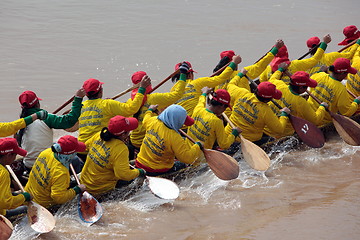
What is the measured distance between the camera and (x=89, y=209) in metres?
5.49

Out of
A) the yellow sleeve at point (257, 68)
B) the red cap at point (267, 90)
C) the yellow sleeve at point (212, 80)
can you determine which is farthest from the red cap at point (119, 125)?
the yellow sleeve at point (257, 68)

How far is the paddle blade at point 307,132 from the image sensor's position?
7.21 metres

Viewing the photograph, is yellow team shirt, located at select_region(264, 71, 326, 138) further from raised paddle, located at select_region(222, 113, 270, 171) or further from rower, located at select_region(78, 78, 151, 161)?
rower, located at select_region(78, 78, 151, 161)

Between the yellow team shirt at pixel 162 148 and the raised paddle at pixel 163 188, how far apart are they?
11.6 inches

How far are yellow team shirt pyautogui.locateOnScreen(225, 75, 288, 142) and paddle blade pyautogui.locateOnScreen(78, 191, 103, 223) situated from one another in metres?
2.23

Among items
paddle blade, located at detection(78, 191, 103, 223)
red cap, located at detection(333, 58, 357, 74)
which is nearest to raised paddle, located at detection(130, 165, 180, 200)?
paddle blade, located at detection(78, 191, 103, 223)

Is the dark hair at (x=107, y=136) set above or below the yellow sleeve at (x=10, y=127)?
below

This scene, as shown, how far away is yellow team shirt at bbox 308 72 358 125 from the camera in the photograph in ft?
25.1

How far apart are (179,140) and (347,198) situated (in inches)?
79.8

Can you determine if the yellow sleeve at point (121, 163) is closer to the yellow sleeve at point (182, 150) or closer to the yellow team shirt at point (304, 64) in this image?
the yellow sleeve at point (182, 150)

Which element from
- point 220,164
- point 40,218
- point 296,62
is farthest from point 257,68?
point 40,218

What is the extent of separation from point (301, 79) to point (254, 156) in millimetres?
1234

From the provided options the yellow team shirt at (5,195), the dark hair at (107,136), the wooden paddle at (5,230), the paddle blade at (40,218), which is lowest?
the paddle blade at (40,218)

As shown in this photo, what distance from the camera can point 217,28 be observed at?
16797mm
